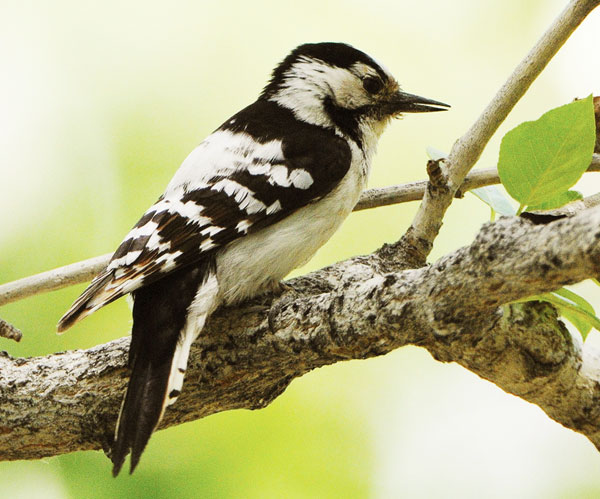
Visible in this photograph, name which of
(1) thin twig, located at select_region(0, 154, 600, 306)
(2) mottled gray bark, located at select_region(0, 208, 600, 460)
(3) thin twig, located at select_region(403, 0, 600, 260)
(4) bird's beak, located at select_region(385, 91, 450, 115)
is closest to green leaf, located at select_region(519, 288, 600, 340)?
(2) mottled gray bark, located at select_region(0, 208, 600, 460)

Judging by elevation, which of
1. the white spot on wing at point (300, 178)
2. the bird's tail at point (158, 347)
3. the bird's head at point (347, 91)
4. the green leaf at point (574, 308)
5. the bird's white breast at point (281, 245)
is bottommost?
the bird's tail at point (158, 347)

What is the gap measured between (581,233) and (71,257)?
305 centimetres

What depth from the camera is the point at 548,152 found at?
1.78m

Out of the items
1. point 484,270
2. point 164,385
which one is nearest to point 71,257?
point 164,385

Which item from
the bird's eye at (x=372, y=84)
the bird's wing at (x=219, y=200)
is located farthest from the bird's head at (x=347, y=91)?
the bird's wing at (x=219, y=200)

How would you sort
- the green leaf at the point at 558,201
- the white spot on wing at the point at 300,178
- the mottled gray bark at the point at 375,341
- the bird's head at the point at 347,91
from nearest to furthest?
the mottled gray bark at the point at 375,341, the green leaf at the point at 558,201, the white spot on wing at the point at 300,178, the bird's head at the point at 347,91

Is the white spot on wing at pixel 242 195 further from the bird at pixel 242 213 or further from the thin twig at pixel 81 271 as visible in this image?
the thin twig at pixel 81 271

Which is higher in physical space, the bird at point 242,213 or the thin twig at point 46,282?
the bird at point 242,213

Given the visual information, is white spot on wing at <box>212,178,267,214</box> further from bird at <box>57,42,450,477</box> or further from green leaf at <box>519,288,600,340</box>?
green leaf at <box>519,288,600,340</box>

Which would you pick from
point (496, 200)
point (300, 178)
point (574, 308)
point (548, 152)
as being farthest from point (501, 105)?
point (300, 178)

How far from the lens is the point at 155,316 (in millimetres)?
2342

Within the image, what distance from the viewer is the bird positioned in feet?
7.46

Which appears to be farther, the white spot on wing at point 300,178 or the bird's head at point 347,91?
the bird's head at point 347,91

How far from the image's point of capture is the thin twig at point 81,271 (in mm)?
2596
